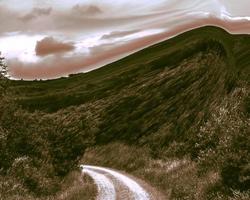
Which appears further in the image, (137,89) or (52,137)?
(137,89)

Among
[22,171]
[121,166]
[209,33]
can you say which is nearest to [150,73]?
[209,33]

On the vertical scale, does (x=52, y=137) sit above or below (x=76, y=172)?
above

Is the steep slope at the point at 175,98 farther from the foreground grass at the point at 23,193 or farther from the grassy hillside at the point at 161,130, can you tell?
the foreground grass at the point at 23,193

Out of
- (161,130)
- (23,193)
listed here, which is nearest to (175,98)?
(161,130)

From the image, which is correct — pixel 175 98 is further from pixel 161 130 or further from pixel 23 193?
pixel 23 193

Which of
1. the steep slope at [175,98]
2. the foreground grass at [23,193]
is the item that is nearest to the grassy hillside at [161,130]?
the steep slope at [175,98]

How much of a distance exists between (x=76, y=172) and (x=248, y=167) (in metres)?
20.9

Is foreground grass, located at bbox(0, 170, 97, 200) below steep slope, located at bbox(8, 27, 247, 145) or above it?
above

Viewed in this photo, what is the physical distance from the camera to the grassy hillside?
2516 centimetres

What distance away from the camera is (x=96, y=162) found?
92375 millimetres

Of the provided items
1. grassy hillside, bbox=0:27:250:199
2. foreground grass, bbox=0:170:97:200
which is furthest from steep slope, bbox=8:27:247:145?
foreground grass, bbox=0:170:97:200

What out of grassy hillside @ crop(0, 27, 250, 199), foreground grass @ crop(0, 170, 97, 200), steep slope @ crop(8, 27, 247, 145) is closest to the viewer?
foreground grass @ crop(0, 170, 97, 200)

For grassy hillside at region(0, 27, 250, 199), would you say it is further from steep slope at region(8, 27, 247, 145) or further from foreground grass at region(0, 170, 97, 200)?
foreground grass at region(0, 170, 97, 200)

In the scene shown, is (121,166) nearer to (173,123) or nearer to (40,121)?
(173,123)
